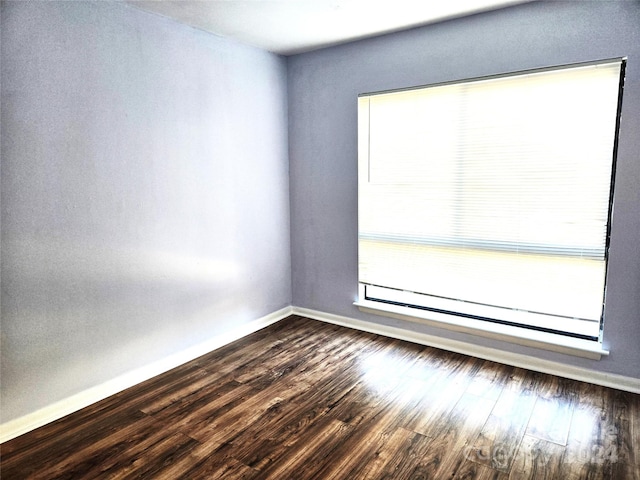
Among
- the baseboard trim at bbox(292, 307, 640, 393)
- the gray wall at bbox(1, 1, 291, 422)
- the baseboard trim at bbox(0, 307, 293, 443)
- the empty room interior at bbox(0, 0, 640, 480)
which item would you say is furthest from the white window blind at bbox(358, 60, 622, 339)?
the baseboard trim at bbox(0, 307, 293, 443)

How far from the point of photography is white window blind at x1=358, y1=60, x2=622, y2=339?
2840 millimetres

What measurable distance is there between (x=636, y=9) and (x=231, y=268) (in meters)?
3.32

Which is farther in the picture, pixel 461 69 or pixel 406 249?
pixel 406 249

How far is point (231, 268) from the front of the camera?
371cm

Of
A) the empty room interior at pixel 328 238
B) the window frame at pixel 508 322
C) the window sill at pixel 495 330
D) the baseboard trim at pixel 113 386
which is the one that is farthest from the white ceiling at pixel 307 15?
→ the baseboard trim at pixel 113 386

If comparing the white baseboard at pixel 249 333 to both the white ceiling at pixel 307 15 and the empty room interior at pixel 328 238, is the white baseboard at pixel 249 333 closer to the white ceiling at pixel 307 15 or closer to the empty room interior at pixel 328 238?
the empty room interior at pixel 328 238

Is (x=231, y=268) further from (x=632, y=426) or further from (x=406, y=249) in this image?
(x=632, y=426)

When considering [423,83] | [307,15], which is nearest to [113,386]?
[307,15]

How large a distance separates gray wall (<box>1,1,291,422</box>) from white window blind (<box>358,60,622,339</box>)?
1138mm

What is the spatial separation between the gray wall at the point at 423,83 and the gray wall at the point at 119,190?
45cm

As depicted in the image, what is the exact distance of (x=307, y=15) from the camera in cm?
299

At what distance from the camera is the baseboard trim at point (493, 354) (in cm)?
286

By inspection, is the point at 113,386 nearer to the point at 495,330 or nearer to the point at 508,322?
the point at 495,330

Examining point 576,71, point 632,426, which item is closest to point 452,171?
point 576,71
